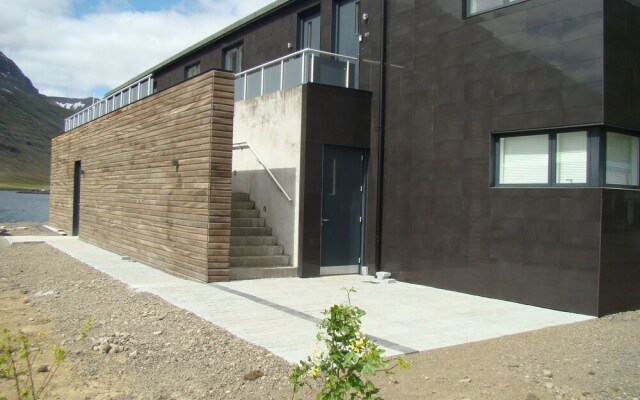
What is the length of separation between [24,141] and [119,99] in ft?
538

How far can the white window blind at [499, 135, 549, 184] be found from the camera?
8898mm

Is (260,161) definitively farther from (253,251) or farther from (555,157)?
(555,157)

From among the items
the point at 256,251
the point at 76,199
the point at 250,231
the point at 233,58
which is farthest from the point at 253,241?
the point at 76,199

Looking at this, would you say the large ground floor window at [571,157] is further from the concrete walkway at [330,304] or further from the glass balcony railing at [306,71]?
the glass balcony railing at [306,71]

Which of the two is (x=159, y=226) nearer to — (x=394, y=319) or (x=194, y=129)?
(x=194, y=129)

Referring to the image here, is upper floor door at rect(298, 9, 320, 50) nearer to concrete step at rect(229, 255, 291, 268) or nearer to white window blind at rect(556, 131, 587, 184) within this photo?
concrete step at rect(229, 255, 291, 268)

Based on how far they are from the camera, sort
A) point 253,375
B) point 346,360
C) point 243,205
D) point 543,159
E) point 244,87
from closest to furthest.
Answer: point 346,360 < point 253,375 < point 543,159 < point 243,205 < point 244,87

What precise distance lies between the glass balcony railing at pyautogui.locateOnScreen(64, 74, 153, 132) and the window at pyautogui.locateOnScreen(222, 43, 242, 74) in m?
3.43

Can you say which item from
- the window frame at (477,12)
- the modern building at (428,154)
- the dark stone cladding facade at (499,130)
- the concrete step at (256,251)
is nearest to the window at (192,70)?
the modern building at (428,154)

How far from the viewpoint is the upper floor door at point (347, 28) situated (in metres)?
13.1

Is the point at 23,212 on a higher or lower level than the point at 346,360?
lower

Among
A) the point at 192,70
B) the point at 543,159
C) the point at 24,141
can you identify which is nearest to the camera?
the point at 543,159

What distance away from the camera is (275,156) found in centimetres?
1233

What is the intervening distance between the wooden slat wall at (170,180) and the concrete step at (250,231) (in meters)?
1.19
